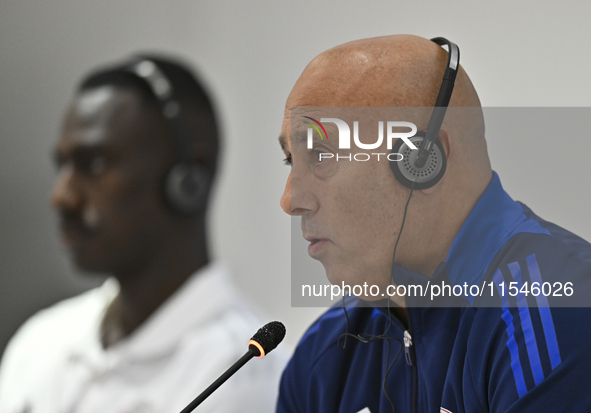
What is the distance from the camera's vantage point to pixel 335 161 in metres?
0.72

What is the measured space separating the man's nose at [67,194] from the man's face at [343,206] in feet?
2.83

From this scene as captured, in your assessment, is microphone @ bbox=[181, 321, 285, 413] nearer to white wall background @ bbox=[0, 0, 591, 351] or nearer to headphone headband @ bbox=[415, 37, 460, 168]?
headphone headband @ bbox=[415, 37, 460, 168]

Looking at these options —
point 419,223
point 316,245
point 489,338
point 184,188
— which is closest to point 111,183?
point 184,188

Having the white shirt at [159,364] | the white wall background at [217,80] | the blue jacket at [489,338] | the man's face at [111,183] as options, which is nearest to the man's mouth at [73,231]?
the man's face at [111,183]

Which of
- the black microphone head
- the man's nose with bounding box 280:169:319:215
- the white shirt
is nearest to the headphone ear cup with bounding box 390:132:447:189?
the man's nose with bounding box 280:169:319:215

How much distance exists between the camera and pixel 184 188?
1460 millimetres

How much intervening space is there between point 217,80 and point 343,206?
4.58ft

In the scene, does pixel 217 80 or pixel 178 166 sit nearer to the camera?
pixel 178 166

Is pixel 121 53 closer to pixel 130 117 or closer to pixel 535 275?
pixel 130 117

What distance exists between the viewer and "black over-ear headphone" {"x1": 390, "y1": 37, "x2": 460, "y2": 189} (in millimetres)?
681

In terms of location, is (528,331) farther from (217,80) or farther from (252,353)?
(217,80)

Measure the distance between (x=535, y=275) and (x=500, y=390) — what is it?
0.13m

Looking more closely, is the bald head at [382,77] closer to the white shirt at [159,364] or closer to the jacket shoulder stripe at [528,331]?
the jacket shoulder stripe at [528,331]

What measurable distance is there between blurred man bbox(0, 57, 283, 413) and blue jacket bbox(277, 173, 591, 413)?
21.6 inches
